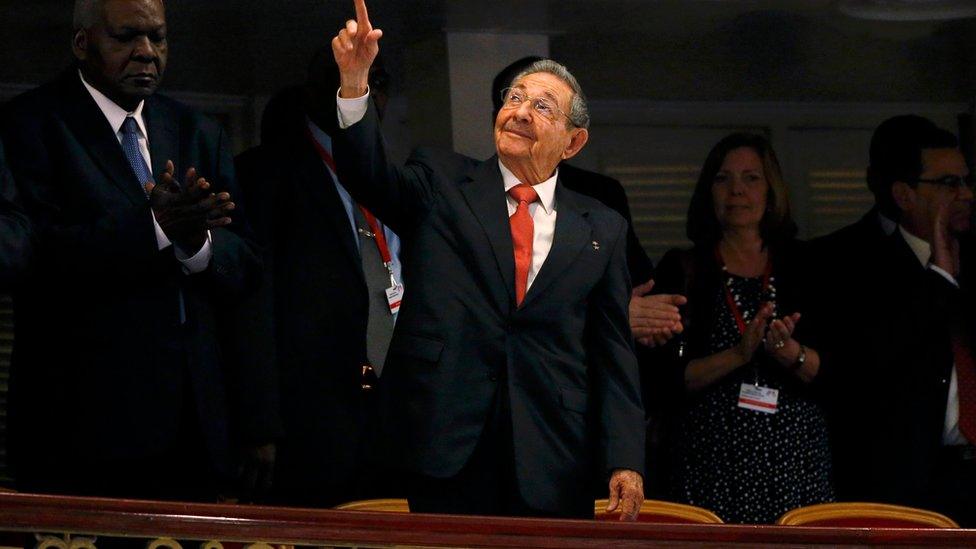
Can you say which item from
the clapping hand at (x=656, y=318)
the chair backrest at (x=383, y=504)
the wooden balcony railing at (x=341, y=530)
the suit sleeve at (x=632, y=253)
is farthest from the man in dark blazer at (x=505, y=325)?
the suit sleeve at (x=632, y=253)

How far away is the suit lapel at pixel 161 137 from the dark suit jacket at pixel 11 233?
0.39 meters

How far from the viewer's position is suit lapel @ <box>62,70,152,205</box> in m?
4.62

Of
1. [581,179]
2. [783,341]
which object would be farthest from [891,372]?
[581,179]

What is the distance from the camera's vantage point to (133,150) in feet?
15.4

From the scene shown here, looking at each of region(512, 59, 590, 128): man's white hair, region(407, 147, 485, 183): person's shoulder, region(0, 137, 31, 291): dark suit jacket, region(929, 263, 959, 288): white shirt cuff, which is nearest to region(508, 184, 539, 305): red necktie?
region(407, 147, 485, 183): person's shoulder

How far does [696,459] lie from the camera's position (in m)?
5.92

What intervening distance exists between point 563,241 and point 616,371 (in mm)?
336

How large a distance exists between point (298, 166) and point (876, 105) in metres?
4.69

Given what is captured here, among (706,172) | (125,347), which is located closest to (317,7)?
(706,172)

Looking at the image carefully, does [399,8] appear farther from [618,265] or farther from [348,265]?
[618,265]

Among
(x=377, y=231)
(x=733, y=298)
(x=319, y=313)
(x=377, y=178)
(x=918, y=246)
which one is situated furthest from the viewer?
(x=918, y=246)

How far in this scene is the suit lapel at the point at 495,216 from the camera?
4.43 m

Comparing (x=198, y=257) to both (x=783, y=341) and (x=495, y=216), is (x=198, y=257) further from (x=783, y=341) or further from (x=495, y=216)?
(x=783, y=341)

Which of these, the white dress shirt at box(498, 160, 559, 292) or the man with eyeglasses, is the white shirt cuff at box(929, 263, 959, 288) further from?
the white dress shirt at box(498, 160, 559, 292)
